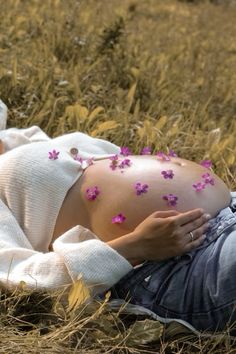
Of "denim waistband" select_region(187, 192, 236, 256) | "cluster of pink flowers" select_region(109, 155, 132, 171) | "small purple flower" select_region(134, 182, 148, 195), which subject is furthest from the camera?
"cluster of pink flowers" select_region(109, 155, 132, 171)

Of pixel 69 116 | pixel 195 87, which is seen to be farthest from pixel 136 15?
pixel 69 116

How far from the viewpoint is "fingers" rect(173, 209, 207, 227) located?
1704mm

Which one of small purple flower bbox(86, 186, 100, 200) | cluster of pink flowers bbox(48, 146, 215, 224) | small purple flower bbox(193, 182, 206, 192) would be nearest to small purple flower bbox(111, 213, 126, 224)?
cluster of pink flowers bbox(48, 146, 215, 224)

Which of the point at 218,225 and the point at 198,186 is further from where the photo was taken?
the point at 198,186

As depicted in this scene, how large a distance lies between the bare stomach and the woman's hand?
9 centimetres

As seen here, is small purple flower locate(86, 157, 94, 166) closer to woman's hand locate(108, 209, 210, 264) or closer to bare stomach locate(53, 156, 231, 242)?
bare stomach locate(53, 156, 231, 242)

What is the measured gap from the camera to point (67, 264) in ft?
5.44

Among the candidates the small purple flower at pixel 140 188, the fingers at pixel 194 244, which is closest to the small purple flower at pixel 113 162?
the small purple flower at pixel 140 188

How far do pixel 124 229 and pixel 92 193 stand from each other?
0.15 m

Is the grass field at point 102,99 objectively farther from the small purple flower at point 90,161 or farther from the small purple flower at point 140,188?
the small purple flower at point 90,161

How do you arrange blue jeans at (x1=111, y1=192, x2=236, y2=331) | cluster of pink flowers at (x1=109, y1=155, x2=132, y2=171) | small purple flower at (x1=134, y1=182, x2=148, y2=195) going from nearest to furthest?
blue jeans at (x1=111, y1=192, x2=236, y2=331)
small purple flower at (x1=134, y1=182, x2=148, y2=195)
cluster of pink flowers at (x1=109, y1=155, x2=132, y2=171)

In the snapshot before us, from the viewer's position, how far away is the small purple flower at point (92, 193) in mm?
1863

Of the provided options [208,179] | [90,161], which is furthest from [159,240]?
[90,161]

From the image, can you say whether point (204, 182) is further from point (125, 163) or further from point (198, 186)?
point (125, 163)
